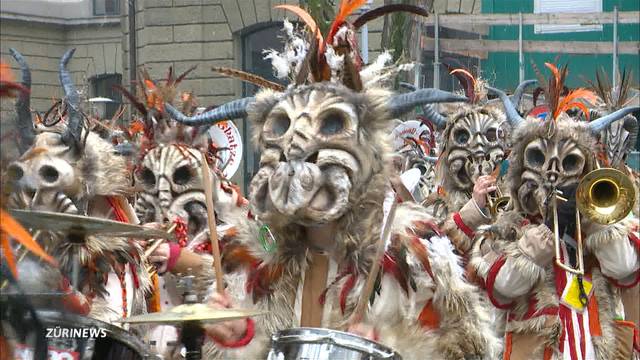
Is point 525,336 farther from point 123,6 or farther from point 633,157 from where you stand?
point 123,6

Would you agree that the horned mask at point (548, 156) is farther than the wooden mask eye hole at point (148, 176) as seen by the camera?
No

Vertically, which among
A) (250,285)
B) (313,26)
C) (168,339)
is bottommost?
(168,339)

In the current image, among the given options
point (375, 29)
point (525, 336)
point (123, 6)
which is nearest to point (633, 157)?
point (375, 29)

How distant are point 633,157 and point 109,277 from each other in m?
9.71

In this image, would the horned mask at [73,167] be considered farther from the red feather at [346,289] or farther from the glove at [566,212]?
the glove at [566,212]

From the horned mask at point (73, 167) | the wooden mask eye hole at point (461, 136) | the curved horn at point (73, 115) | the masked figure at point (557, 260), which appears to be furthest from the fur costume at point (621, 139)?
the curved horn at point (73, 115)

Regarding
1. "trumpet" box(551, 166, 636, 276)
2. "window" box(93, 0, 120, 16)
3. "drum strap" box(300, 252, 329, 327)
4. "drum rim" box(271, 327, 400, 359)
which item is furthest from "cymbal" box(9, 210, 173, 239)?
"window" box(93, 0, 120, 16)

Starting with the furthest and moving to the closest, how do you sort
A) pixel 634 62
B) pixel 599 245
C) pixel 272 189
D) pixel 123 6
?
pixel 123 6 → pixel 634 62 → pixel 599 245 → pixel 272 189

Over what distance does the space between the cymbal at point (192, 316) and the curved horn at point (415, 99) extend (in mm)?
1213

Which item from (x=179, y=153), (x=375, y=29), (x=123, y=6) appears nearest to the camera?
(x=179, y=153)

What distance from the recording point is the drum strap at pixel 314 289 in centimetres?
611

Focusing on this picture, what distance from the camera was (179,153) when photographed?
991 centimetres

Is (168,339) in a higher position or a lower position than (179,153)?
lower

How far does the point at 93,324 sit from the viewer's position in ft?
15.6
